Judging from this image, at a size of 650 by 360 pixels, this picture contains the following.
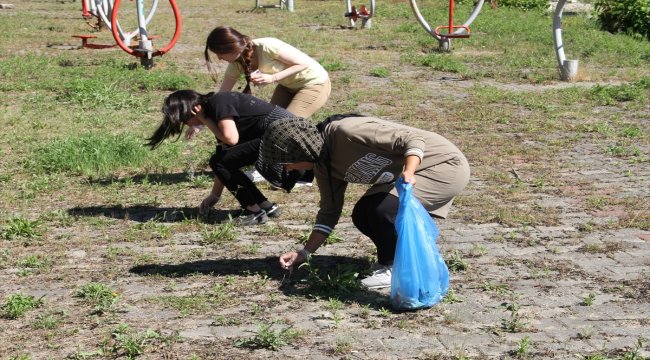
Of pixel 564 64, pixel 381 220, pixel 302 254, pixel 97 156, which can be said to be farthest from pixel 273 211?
pixel 564 64

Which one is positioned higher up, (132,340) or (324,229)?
(324,229)

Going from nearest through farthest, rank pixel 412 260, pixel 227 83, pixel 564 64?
pixel 412 260
pixel 227 83
pixel 564 64

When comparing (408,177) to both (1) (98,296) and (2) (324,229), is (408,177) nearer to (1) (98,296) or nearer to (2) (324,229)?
(2) (324,229)

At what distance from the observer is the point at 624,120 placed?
1053cm

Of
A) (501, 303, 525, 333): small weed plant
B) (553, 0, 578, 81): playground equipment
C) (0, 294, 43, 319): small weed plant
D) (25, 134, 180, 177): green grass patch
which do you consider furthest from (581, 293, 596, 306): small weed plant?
(553, 0, 578, 81): playground equipment

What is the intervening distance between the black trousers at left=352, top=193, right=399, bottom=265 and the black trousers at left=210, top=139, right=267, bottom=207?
63.7 inches

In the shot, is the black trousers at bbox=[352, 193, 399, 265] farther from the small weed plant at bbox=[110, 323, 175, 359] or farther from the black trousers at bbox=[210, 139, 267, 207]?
the black trousers at bbox=[210, 139, 267, 207]

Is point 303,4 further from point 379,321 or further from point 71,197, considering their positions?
point 379,321

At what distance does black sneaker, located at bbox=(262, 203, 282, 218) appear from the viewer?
22.9 ft

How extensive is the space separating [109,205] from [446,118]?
449 centimetres

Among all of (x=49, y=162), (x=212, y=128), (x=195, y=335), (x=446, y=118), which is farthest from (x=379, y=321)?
(x=446, y=118)

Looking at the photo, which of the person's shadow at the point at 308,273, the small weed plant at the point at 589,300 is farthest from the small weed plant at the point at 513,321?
the person's shadow at the point at 308,273

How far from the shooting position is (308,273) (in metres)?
5.73

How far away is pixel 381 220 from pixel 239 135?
199cm
